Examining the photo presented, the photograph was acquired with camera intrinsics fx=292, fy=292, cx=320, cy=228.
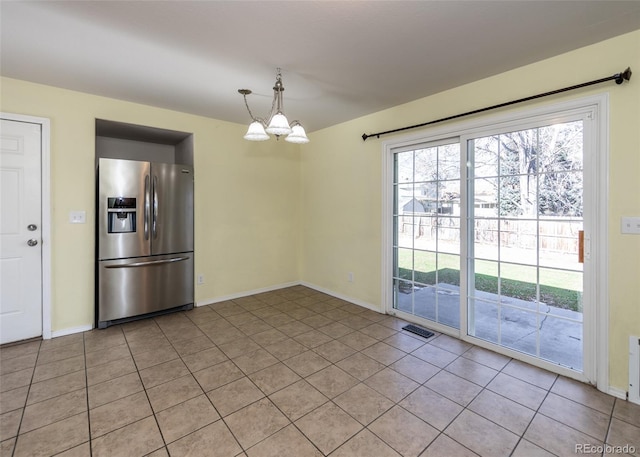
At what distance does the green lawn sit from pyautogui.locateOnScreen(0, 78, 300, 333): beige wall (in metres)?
2.33

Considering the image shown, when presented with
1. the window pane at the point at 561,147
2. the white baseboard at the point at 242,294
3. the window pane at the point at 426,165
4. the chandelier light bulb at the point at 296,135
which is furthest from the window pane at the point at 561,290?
the white baseboard at the point at 242,294

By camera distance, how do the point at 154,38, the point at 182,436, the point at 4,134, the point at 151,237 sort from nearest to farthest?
the point at 182,436
the point at 154,38
the point at 4,134
the point at 151,237

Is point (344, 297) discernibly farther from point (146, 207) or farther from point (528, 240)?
point (146, 207)

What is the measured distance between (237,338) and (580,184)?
3291mm

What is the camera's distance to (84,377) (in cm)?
230

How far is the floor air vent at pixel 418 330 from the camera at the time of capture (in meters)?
Answer: 3.05

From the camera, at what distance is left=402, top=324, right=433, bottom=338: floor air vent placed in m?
3.05

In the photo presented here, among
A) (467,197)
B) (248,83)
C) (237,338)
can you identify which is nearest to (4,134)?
(248,83)

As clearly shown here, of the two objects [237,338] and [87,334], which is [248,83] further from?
[87,334]

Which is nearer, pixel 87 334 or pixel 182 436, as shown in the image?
Result: pixel 182 436

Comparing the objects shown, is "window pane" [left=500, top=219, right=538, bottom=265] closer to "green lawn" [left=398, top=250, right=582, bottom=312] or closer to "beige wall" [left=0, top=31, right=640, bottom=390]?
"green lawn" [left=398, top=250, right=582, bottom=312]

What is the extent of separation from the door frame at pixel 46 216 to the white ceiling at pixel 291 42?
1.68 feet

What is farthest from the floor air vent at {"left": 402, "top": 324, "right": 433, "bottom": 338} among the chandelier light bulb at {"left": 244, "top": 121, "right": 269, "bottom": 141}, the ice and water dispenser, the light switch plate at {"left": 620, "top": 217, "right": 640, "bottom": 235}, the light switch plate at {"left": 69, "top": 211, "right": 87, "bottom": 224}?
the light switch plate at {"left": 69, "top": 211, "right": 87, "bottom": 224}
